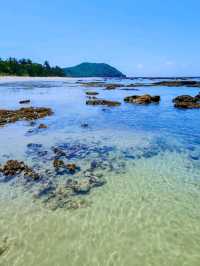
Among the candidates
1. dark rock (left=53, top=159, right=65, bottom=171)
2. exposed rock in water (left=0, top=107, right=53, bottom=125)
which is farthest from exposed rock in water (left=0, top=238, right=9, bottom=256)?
exposed rock in water (left=0, top=107, right=53, bottom=125)

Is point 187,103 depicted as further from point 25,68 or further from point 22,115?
point 25,68

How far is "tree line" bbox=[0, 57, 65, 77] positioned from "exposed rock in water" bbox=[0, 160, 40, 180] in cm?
11931

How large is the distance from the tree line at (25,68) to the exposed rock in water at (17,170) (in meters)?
119

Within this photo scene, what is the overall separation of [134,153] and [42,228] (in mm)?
6845

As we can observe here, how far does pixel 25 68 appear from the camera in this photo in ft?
447

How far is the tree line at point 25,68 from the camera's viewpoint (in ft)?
400

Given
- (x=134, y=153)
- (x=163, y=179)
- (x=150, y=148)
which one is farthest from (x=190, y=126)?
(x=163, y=179)

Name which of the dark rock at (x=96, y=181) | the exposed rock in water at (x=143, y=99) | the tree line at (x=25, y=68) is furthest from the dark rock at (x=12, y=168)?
the tree line at (x=25, y=68)

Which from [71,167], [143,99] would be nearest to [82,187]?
[71,167]

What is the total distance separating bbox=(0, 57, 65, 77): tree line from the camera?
12186 cm

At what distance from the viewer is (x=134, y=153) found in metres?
12.4

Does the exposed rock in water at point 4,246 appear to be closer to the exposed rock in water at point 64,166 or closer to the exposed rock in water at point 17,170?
the exposed rock in water at point 17,170

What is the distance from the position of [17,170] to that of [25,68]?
136 m

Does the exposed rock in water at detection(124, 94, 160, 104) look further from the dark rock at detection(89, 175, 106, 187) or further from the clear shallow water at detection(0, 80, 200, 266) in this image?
the dark rock at detection(89, 175, 106, 187)
